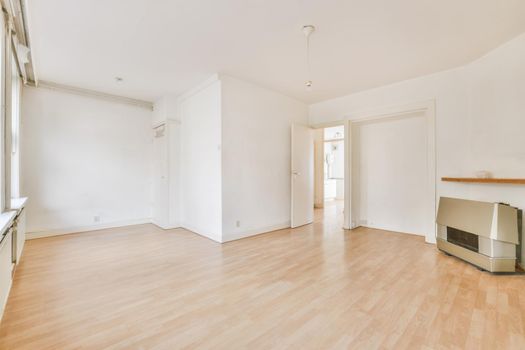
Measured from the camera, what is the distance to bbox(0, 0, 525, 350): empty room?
1940 millimetres

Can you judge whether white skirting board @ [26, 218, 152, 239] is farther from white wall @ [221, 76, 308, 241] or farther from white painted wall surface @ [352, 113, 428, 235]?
white painted wall surface @ [352, 113, 428, 235]

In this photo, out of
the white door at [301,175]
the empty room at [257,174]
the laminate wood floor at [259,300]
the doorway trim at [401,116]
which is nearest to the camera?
the laminate wood floor at [259,300]

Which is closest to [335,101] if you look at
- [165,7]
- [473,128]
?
[473,128]

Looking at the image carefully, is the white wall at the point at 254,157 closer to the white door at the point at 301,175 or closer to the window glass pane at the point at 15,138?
the white door at the point at 301,175

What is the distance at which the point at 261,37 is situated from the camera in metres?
2.78

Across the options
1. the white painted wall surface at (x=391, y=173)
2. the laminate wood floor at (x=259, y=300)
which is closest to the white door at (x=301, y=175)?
the white painted wall surface at (x=391, y=173)

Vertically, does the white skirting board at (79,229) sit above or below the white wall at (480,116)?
below

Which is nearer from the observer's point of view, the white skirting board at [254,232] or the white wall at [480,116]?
the white wall at [480,116]

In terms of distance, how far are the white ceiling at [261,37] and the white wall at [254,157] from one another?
0.49m

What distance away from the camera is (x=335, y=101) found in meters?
5.05

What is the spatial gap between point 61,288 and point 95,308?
0.68 meters

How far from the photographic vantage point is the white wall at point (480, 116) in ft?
9.51

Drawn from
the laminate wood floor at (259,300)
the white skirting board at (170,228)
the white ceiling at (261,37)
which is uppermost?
the white ceiling at (261,37)

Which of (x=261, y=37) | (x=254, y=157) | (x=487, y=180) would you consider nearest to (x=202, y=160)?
(x=254, y=157)
